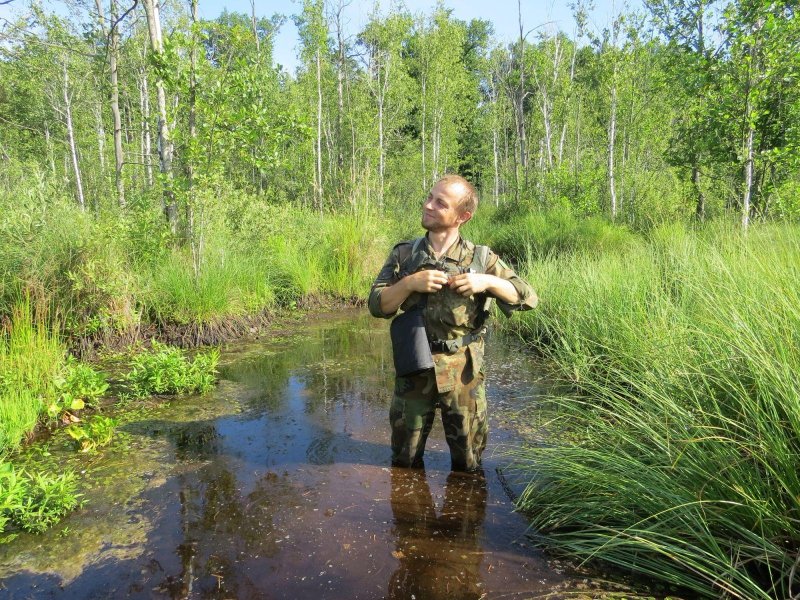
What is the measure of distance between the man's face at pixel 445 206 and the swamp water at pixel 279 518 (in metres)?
1.69

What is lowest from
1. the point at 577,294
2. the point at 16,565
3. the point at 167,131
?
the point at 16,565

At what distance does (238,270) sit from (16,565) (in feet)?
17.6

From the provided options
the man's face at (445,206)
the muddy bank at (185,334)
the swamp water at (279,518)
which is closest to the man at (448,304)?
the man's face at (445,206)

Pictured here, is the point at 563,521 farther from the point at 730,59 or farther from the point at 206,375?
the point at 730,59

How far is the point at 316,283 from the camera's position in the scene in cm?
911

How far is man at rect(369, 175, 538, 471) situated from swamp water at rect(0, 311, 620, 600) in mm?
552

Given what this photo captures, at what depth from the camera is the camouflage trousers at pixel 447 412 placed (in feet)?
9.77

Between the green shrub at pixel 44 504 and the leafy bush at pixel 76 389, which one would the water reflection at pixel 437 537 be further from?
the leafy bush at pixel 76 389

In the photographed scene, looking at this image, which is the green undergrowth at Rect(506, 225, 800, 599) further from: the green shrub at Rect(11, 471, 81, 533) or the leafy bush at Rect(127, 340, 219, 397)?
the leafy bush at Rect(127, 340, 219, 397)

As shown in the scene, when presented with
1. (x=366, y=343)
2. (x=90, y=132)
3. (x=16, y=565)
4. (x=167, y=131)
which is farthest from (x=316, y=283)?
(x=90, y=132)

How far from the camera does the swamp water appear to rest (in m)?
2.34

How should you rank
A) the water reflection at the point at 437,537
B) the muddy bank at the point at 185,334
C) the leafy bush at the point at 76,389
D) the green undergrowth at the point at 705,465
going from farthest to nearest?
the muddy bank at the point at 185,334 < the leafy bush at the point at 76,389 < the water reflection at the point at 437,537 < the green undergrowth at the point at 705,465

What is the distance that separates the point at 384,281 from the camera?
300cm

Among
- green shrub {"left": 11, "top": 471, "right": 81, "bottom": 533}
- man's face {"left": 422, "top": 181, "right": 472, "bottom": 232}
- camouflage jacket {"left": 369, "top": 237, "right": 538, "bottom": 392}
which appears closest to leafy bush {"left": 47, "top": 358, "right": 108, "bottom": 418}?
green shrub {"left": 11, "top": 471, "right": 81, "bottom": 533}
